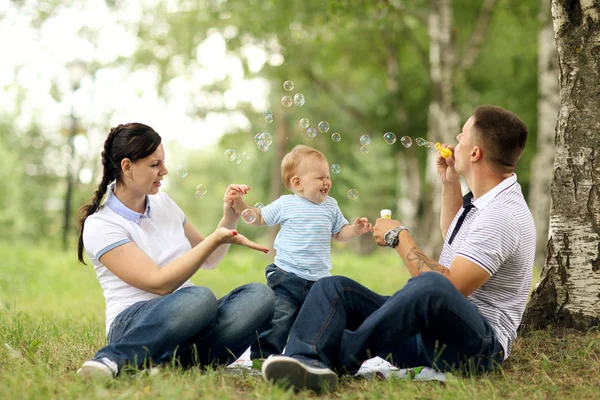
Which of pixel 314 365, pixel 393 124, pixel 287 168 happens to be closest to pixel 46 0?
pixel 393 124

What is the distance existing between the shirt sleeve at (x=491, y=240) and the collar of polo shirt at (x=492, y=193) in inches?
3.5

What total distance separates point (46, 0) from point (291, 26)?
8.60 m

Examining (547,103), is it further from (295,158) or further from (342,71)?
(342,71)

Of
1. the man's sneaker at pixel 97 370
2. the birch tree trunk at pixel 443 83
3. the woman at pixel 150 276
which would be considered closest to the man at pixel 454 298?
the woman at pixel 150 276

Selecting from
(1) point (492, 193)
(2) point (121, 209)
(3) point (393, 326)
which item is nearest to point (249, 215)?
(2) point (121, 209)

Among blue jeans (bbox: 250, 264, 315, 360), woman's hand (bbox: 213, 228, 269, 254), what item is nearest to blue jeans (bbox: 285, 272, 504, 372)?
woman's hand (bbox: 213, 228, 269, 254)

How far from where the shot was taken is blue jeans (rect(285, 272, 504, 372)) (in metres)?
3.00

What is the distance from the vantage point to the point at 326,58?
1600 cm

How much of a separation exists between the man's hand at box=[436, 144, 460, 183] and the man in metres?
0.21

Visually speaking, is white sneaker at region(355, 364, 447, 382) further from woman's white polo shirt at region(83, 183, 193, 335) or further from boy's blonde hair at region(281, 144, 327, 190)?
boy's blonde hair at region(281, 144, 327, 190)

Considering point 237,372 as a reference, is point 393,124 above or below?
above

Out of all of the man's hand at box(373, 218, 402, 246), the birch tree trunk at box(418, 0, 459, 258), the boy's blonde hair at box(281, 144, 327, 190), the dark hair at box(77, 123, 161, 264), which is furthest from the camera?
the birch tree trunk at box(418, 0, 459, 258)

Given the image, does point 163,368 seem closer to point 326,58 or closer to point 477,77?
point 326,58

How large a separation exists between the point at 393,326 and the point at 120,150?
1.71 metres
